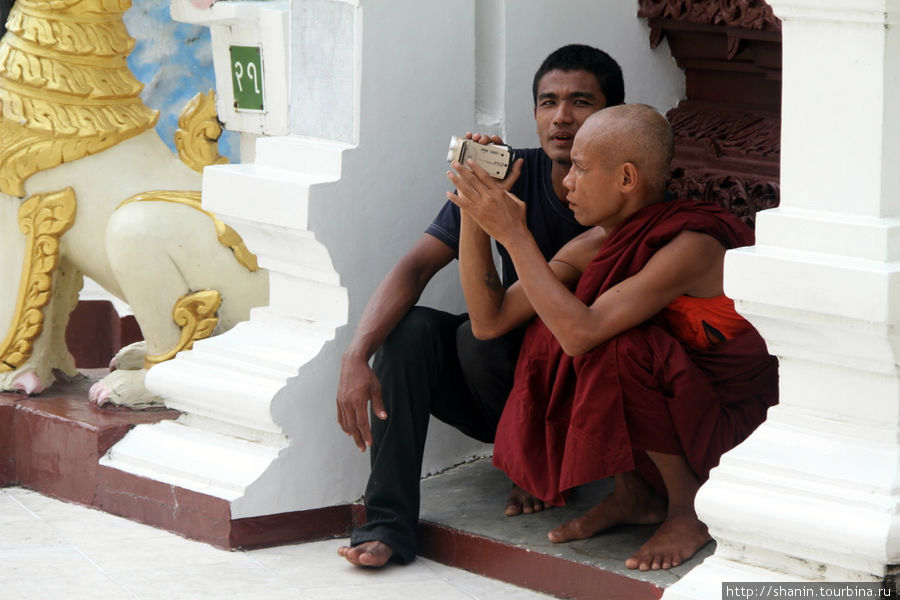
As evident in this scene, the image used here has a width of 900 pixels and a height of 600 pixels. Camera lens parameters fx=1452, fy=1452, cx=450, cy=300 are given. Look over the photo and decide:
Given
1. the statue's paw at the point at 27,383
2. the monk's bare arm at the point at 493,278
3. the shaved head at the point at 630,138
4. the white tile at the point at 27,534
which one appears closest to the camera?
the shaved head at the point at 630,138

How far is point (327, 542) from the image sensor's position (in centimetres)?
411

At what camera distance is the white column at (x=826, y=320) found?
2.79 meters

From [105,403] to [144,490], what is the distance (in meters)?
0.47

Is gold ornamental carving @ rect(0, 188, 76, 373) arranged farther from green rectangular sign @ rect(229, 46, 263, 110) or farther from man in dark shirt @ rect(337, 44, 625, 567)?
man in dark shirt @ rect(337, 44, 625, 567)

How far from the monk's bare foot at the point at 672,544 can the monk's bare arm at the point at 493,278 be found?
63 cm

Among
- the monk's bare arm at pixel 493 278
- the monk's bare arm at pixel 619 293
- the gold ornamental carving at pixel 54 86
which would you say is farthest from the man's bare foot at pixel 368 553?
the gold ornamental carving at pixel 54 86

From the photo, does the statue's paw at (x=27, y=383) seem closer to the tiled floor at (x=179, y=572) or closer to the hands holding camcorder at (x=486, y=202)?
the tiled floor at (x=179, y=572)

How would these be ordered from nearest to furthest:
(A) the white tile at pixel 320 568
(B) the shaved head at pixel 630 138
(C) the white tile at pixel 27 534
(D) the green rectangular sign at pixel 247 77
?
(B) the shaved head at pixel 630 138, (A) the white tile at pixel 320 568, (C) the white tile at pixel 27 534, (D) the green rectangular sign at pixel 247 77

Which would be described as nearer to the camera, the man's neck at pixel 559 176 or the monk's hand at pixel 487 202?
the monk's hand at pixel 487 202

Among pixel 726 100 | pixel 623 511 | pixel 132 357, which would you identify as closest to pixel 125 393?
pixel 132 357

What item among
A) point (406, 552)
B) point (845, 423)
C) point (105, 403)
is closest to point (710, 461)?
point (845, 423)

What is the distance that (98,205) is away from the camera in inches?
182

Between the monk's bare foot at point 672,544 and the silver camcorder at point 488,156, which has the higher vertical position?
the silver camcorder at point 488,156

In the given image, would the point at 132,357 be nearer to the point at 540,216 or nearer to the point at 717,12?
the point at 540,216
